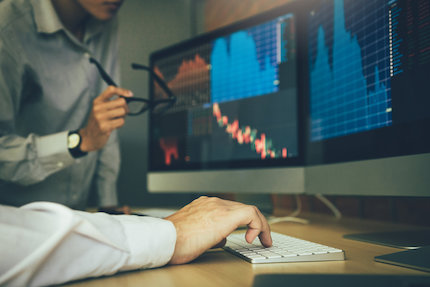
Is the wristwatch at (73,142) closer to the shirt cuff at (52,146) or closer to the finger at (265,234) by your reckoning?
the shirt cuff at (52,146)

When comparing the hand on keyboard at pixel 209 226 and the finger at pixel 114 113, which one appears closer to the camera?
the hand on keyboard at pixel 209 226

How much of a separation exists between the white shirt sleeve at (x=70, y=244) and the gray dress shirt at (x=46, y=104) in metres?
0.64

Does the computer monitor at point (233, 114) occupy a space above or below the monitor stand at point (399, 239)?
above

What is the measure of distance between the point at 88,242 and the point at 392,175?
45 cm

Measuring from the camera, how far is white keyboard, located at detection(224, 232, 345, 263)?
41cm

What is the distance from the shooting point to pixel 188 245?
0.42 metres

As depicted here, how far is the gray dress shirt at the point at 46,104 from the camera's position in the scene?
947mm

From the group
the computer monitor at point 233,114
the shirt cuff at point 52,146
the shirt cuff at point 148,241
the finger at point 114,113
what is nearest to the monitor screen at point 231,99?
the computer monitor at point 233,114

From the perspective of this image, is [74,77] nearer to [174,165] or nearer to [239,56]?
[174,165]

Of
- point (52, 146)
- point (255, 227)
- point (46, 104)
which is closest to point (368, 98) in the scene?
point (255, 227)

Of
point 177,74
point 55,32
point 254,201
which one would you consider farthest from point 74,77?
point 254,201

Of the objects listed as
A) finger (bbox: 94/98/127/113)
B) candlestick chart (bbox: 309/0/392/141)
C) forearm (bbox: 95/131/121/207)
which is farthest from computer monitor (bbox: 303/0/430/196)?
forearm (bbox: 95/131/121/207)

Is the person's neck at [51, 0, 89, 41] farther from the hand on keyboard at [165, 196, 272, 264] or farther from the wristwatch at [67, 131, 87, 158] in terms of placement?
the hand on keyboard at [165, 196, 272, 264]

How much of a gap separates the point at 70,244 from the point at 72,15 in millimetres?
1087
